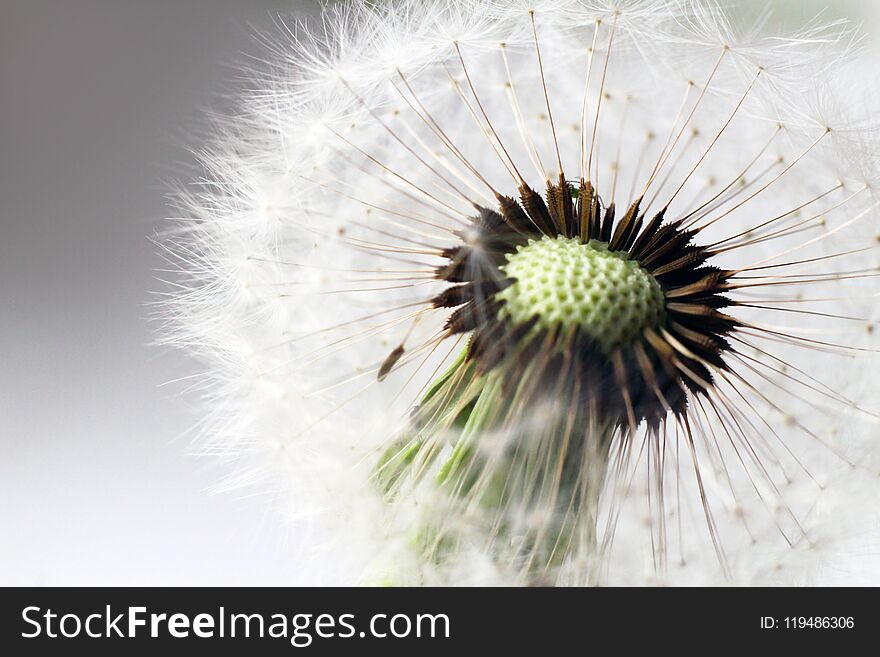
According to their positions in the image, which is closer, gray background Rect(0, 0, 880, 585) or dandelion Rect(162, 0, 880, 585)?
dandelion Rect(162, 0, 880, 585)

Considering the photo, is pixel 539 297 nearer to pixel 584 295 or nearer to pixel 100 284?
pixel 584 295

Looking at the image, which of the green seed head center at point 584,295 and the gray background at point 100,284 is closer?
the green seed head center at point 584,295

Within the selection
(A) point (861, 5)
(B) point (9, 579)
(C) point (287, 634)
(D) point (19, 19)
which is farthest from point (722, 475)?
(D) point (19, 19)

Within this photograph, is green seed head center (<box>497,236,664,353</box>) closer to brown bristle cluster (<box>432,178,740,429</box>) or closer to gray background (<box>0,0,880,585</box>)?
brown bristle cluster (<box>432,178,740,429</box>)

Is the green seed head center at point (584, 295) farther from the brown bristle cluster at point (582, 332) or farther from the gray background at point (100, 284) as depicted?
the gray background at point (100, 284)

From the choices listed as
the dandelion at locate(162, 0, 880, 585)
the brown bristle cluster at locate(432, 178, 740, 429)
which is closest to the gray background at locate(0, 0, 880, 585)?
the dandelion at locate(162, 0, 880, 585)

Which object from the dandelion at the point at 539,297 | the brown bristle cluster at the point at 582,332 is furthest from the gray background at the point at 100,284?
the brown bristle cluster at the point at 582,332

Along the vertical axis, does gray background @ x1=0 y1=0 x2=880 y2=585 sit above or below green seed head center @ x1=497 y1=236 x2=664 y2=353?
above

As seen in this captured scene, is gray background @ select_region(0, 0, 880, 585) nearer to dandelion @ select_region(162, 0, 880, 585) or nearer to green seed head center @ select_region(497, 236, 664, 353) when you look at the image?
dandelion @ select_region(162, 0, 880, 585)
